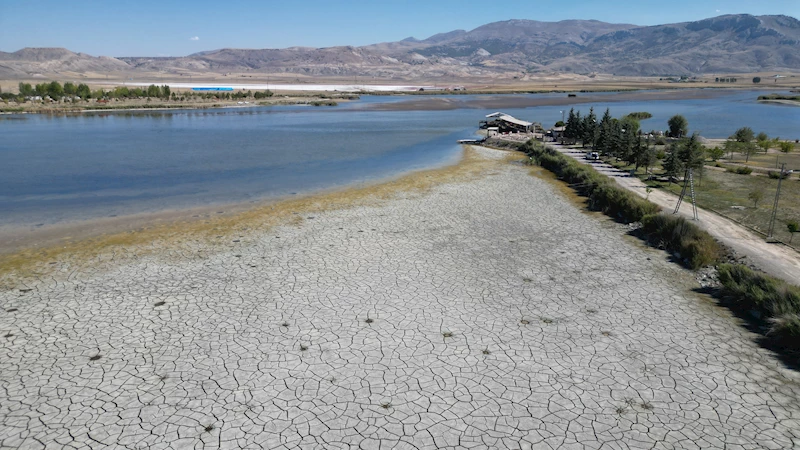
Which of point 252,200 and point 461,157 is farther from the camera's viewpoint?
point 461,157

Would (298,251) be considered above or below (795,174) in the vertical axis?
below

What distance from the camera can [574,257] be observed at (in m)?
19.4

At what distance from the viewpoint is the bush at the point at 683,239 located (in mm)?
18312

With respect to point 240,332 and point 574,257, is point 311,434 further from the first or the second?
point 574,257

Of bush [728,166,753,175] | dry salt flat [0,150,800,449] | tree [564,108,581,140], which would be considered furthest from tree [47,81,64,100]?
bush [728,166,753,175]

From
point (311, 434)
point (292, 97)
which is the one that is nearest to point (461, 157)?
point (311, 434)

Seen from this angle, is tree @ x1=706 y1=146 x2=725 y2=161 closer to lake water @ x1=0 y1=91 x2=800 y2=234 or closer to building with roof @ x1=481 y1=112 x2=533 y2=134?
lake water @ x1=0 y1=91 x2=800 y2=234

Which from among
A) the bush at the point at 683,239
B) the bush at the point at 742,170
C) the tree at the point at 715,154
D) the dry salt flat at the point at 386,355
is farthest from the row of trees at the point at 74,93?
the bush at the point at 683,239

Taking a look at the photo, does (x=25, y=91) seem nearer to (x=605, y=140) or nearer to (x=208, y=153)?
(x=208, y=153)

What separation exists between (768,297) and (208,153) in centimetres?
4347

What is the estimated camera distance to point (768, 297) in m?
14.4

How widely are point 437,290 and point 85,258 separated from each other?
13094 mm

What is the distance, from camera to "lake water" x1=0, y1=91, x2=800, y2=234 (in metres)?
29.9

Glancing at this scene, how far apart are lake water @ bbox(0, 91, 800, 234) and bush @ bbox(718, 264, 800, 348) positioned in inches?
878
